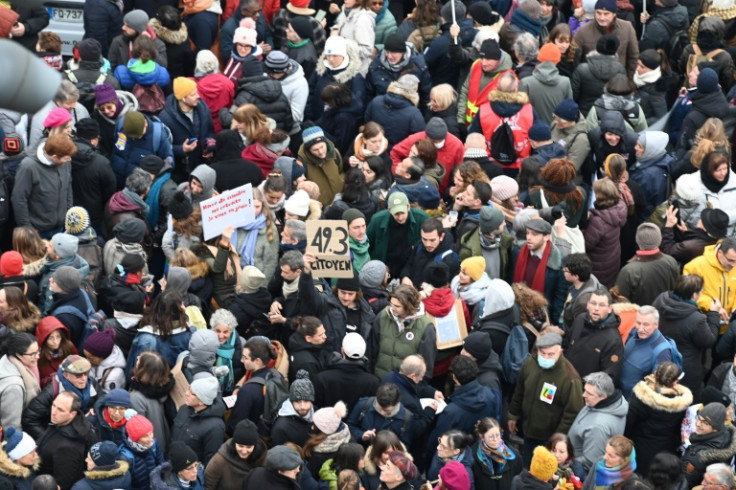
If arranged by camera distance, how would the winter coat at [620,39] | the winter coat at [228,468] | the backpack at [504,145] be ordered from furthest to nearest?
1. the winter coat at [620,39]
2. the backpack at [504,145]
3. the winter coat at [228,468]

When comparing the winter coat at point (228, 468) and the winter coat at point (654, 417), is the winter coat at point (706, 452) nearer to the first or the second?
the winter coat at point (654, 417)

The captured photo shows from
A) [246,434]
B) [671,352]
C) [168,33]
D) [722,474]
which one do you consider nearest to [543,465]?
[722,474]

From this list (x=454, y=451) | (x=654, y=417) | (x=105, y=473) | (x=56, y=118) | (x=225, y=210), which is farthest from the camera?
(x=56, y=118)

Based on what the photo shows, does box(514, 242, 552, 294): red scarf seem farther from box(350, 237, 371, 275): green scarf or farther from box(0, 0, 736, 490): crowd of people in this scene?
box(350, 237, 371, 275): green scarf

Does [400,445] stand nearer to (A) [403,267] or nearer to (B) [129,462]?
(B) [129,462]

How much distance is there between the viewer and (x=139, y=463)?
11.1 metres

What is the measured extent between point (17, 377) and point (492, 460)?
3476 mm

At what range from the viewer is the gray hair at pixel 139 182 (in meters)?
14.0

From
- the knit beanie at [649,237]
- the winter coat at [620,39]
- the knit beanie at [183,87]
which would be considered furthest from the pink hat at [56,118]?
the winter coat at [620,39]

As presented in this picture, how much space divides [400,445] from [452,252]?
2.49 m

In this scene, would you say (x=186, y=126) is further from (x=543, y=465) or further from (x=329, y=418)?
(x=543, y=465)

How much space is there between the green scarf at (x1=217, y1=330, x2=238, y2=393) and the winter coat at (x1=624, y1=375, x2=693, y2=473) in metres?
3.05

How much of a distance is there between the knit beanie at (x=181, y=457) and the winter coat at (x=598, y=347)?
10.9ft

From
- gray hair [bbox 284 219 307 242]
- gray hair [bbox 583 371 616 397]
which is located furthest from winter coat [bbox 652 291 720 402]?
gray hair [bbox 284 219 307 242]
